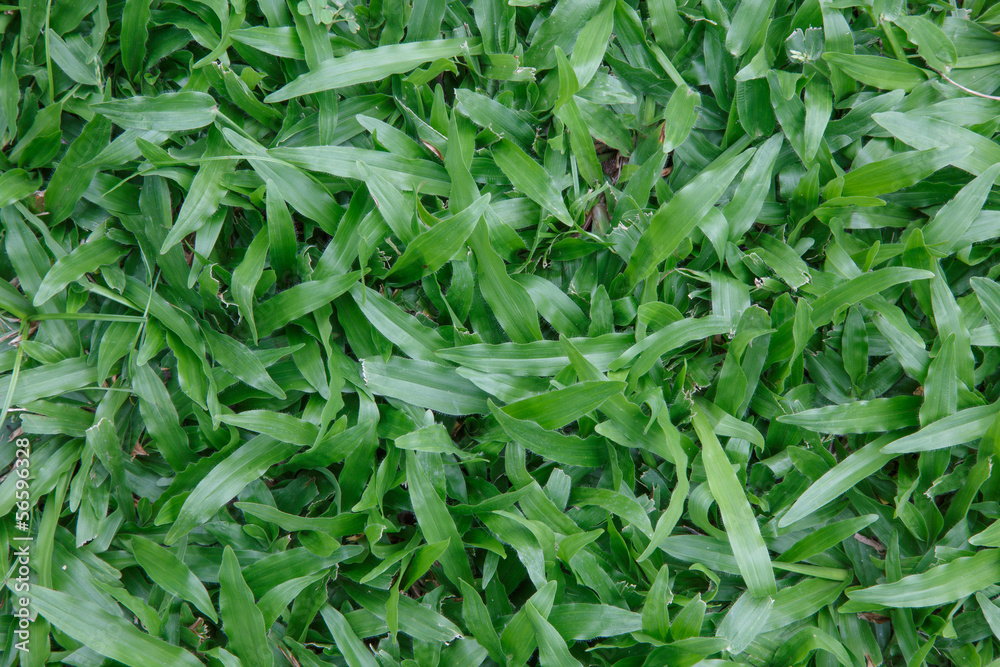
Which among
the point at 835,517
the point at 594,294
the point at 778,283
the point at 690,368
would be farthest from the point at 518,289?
the point at 835,517

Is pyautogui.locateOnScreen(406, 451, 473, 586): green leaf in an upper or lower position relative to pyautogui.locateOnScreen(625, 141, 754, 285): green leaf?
lower

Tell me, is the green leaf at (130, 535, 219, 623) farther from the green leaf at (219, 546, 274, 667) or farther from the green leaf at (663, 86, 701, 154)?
the green leaf at (663, 86, 701, 154)

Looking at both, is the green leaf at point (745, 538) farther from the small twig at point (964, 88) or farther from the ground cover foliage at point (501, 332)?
the small twig at point (964, 88)

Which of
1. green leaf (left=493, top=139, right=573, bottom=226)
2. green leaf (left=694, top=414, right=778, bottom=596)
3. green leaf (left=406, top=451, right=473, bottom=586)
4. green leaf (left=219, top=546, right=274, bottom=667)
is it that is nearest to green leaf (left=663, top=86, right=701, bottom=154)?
green leaf (left=493, top=139, right=573, bottom=226)

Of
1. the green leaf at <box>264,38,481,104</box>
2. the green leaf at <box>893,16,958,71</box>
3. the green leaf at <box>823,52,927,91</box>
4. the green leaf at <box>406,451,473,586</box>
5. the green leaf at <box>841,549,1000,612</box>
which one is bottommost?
the green leaf at <box>841,549,1000,612</box>

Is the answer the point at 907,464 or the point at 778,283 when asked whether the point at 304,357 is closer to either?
the point at 778,283

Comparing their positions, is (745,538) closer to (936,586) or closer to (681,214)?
(936,586)

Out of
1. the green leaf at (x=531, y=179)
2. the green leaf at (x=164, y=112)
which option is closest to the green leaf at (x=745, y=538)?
the green leaf at (x=531, y=179)

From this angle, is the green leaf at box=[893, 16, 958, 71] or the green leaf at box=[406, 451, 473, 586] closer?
the green leaf at box=[406, 451, 473, 586]
